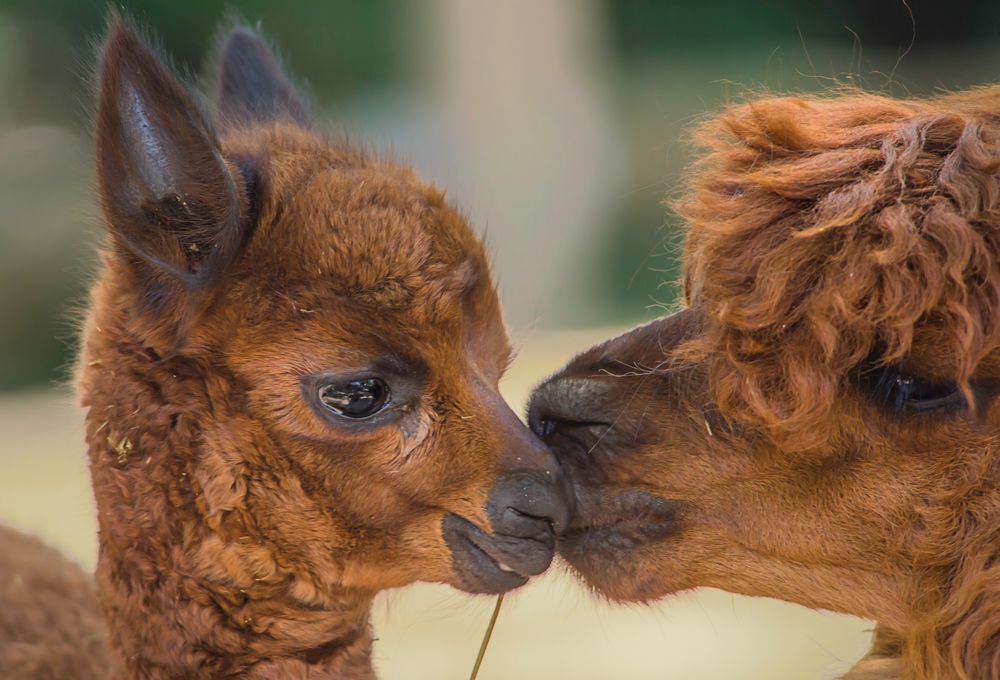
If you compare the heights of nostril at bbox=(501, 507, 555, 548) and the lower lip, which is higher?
nostril at bbox=(501, 507, 555, 548)

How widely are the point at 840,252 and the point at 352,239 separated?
2.84 ft

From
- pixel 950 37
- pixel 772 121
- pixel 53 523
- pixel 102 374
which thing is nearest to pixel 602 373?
pixel 772 121

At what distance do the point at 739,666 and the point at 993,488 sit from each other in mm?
3199

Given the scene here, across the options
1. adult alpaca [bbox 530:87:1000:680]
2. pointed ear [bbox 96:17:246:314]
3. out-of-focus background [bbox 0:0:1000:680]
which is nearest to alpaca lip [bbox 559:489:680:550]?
adult alpaca [bbox 530:87:1000:680]

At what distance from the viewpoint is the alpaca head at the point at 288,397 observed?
2.14 metres

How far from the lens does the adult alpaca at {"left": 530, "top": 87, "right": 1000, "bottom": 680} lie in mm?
1896

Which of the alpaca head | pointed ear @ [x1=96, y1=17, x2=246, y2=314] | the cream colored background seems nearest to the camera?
pointed ear @ [x1=96, y1=17, x2=246, y2=314]

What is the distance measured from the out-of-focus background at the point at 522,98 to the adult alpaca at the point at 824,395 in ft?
16.3

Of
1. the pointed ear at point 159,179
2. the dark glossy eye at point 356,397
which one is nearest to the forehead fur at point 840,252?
the dark glossy eye at point 356,397

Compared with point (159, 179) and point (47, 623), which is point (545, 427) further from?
point (47, 623)

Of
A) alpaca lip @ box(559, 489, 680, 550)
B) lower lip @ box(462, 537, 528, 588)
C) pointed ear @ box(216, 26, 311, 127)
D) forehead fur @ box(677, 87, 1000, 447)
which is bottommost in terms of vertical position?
lower lip @ box(462, 537, 528, 588)

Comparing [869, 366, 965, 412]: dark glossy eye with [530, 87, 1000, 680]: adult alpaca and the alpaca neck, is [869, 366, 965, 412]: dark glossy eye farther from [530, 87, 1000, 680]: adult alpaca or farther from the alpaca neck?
the alpaca neck

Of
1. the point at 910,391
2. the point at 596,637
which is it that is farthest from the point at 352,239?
the point at 596,637

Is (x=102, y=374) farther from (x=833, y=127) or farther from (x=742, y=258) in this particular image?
(x=833, y=127)
